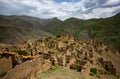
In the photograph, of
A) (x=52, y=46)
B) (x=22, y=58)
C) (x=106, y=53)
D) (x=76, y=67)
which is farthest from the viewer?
(x=106, y=53)

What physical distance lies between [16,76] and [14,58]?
1301 centimetres

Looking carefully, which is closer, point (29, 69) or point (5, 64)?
point (29, 69)

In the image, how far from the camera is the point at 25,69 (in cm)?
2783

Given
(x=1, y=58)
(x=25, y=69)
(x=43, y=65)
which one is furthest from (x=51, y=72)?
(x=1, y=58)

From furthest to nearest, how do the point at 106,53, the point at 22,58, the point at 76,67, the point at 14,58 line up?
the point at 106,53, the point at 76,67, the point at 14,58, the point at 22,58

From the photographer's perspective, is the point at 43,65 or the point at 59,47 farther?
the point at 59,47

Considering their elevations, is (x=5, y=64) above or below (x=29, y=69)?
below

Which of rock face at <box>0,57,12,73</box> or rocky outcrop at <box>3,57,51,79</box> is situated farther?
rock face at <box>0,57,12,73</box>

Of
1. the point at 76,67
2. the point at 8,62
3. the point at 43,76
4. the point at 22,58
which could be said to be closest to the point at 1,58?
the point at 8,62

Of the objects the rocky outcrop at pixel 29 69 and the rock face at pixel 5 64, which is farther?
the rock face at pixel 5 64

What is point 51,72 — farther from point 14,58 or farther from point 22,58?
point 14,58

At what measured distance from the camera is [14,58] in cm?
3984

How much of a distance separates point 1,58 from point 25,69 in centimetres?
1504

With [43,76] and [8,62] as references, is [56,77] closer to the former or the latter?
[43,76]
